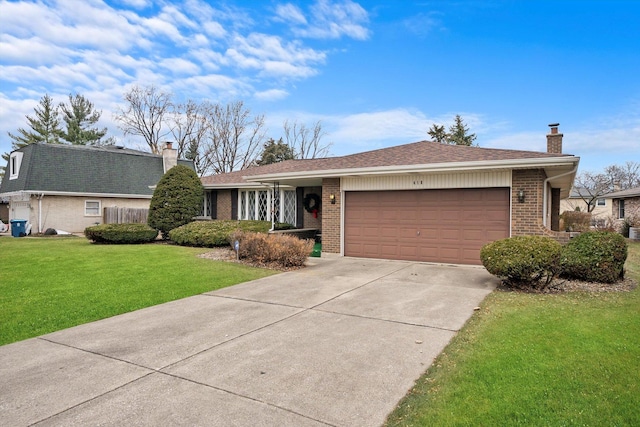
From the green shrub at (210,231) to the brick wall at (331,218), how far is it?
120 inches

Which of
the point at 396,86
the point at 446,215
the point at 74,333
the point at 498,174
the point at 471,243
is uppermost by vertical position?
the point at 396,86

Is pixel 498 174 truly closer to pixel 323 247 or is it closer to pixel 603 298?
pixel 603 298

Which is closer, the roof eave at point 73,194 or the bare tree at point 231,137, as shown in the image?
the roof eave at point 73,194

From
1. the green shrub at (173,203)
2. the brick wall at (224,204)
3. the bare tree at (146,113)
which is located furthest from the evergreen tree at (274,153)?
the green shrub at (173,203)

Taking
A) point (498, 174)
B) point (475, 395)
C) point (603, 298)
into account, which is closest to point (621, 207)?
A: point (498, 174)

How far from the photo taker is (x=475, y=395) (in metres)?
3.33

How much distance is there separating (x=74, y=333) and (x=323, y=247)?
336 inches

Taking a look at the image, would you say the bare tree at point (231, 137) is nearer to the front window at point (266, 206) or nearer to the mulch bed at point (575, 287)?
the front window at point (266, 206)

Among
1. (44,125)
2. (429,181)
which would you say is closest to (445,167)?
(429,181)

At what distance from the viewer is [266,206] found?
17.3 metres

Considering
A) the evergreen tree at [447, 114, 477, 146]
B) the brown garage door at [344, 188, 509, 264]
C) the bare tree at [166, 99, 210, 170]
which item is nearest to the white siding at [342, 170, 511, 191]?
the brown garage door at [344, 188, 509, 264]

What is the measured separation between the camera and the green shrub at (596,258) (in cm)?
795

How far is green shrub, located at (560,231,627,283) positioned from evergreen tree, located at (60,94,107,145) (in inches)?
1714

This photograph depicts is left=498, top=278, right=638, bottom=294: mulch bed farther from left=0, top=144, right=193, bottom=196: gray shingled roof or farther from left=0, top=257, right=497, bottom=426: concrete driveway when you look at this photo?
left=0, top=144, right=193, bottom=196: gray shingled roof
